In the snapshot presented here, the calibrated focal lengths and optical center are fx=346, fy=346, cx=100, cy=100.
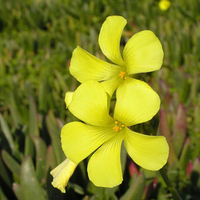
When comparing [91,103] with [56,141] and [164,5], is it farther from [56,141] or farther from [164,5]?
[164,5]

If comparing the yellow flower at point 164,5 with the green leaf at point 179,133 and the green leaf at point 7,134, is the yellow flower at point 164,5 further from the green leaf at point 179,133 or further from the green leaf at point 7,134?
the green leaf at point 7,134

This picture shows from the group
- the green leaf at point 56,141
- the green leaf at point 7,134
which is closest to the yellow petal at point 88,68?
the green leaf at point 56,141

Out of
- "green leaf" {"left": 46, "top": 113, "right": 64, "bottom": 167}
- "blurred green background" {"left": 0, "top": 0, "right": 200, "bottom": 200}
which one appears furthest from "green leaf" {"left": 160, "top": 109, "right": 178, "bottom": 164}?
"green leaf" {"left": 46, "top": 113, "right": 64, "bottom": 167}

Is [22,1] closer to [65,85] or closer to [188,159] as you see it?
[65,85]

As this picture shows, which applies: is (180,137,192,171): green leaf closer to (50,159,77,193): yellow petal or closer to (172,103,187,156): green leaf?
(172,103,187,156): green leaf

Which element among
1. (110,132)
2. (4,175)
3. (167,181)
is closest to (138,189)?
(167,181)

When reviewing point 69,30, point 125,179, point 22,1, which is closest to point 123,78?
point 125,179
